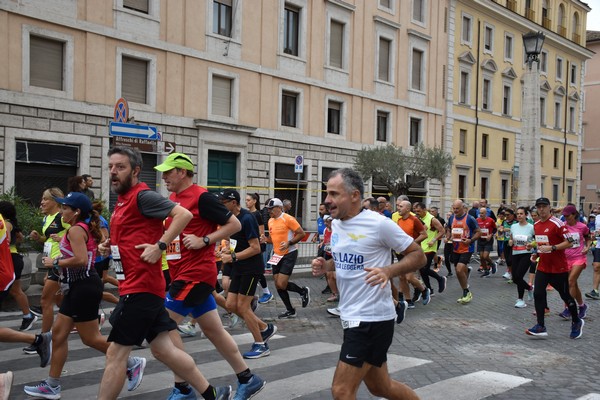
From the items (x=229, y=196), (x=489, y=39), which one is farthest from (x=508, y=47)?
(x=229, y=196)

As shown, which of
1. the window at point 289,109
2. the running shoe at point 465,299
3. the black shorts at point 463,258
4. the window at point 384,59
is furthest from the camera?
the window at point 384,59

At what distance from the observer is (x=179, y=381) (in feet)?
17.7

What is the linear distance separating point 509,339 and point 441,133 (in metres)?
29.2

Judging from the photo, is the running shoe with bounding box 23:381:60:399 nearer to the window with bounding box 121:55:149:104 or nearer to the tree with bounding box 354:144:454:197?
the window with bounding box 121:55:149:104

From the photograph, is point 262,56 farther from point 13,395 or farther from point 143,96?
point 13,395

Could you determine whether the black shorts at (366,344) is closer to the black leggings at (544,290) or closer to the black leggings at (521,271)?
the black leggings at (544,290)

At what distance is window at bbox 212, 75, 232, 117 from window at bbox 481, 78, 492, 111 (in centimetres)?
2063

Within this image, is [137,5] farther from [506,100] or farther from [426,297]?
[506,100]

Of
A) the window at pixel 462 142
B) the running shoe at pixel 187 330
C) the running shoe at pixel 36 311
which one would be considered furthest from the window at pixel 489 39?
the running shoe at pixel 187 330

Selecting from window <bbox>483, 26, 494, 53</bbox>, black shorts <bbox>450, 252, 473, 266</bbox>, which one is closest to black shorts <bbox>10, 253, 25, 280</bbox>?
black shorts <bbox>450, 252, 473, 266</bbox>

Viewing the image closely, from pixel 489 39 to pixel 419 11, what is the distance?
7893 mm

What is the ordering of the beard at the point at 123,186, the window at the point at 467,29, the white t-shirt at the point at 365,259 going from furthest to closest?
the window at the point at 467,29
the beard at the point at 123,186
the white t-shirt at the point at 365,259

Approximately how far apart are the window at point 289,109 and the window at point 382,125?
5657 millimetres

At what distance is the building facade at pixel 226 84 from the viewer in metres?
20.2
